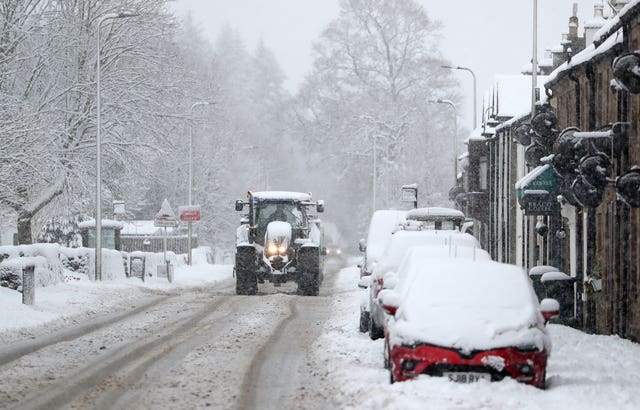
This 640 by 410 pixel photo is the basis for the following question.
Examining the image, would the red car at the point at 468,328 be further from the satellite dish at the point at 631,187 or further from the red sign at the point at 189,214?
the red sign at the point at 189,214

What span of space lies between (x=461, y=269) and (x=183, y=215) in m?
34.9

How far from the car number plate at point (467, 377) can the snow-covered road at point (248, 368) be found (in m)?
0.16

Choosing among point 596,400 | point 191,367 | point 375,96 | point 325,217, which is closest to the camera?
point 596,400

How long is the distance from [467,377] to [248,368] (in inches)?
144

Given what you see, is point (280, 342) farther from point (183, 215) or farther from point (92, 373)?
point (183, 215)

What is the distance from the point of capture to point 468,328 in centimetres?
1118

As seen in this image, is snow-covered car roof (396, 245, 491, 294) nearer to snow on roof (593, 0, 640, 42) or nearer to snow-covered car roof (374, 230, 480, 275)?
snow-covered car roof (374, 230, 480, 275)

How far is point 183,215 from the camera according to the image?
46.5 metres

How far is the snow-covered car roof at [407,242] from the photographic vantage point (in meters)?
17.1

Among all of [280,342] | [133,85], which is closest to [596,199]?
[280,342]

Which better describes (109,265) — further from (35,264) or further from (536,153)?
(536,153)

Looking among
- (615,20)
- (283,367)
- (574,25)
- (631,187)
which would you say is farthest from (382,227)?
(283,367)

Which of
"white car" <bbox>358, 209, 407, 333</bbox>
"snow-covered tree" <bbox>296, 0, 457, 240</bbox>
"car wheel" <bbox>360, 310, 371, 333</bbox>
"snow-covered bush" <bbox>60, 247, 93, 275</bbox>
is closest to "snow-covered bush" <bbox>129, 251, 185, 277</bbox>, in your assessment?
"snow-covered bush" <bbox>60, 247, 93, 275</bbox>

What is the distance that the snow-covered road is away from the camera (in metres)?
10.8
